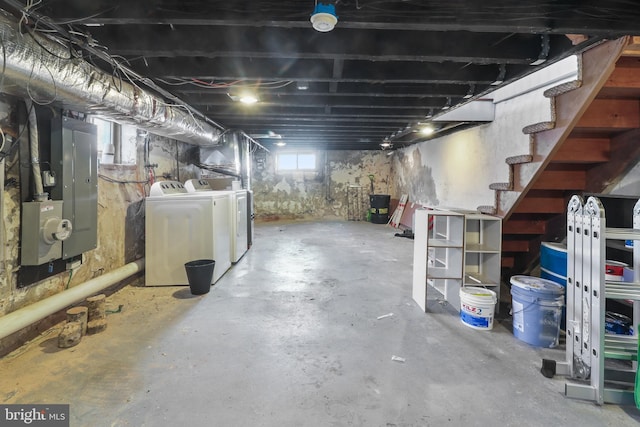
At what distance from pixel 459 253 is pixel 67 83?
3.23m

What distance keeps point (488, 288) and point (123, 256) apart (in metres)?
3.76

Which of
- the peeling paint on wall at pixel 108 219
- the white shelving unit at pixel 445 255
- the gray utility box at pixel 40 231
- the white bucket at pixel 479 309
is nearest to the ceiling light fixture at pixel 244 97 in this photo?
the peeling paint on wall at pixel 108 219

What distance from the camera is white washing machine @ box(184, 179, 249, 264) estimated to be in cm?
409

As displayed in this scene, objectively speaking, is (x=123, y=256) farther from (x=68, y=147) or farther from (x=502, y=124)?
(x=502, y=124)

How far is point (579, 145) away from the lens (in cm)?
235

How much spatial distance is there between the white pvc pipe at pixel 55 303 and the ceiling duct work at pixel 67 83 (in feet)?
4.49

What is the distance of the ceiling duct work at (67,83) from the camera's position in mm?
1518

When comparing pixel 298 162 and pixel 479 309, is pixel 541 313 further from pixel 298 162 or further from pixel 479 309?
pixel 298 162

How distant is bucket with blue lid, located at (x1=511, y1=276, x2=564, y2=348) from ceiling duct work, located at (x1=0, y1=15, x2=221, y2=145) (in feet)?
11.0

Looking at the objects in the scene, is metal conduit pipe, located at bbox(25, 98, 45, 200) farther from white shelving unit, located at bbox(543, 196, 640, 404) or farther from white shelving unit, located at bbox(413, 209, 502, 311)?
white shelving unit, located at bbox(543, 196, 640, 404)

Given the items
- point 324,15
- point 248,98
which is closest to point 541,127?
point 324,15

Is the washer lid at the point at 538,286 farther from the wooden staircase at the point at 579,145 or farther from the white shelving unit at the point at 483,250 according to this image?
the wooden staircase at the point at 579,145

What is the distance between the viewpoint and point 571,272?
1737mm

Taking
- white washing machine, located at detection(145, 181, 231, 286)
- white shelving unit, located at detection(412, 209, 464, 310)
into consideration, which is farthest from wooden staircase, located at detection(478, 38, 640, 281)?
white washing machine, located at detection(145, 181, 231, 286)
